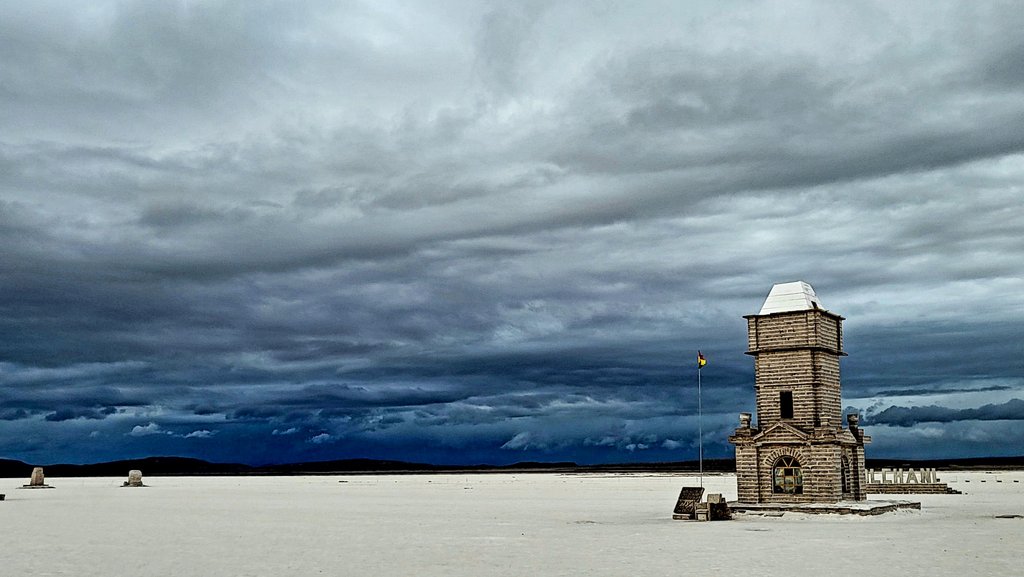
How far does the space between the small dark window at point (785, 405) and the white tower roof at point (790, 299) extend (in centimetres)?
404

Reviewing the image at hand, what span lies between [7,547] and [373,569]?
14.0 meters

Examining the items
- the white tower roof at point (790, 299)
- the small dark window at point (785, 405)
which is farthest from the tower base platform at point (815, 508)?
the white tower roof at point (790, 299)

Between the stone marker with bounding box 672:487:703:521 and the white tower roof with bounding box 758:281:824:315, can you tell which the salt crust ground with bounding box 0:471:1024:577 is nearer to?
the stone marker with bounding box 672:487:703:521

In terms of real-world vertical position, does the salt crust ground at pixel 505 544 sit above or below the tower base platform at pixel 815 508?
below

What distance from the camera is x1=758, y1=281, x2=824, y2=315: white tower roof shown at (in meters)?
48.8

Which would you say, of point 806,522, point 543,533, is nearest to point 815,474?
point 806,522

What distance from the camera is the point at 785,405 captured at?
4916 centimetres

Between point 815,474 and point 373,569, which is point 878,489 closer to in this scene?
point 815,474

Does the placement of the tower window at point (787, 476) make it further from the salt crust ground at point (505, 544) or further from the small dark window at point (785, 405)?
the salt crust ground at point (505, 544)

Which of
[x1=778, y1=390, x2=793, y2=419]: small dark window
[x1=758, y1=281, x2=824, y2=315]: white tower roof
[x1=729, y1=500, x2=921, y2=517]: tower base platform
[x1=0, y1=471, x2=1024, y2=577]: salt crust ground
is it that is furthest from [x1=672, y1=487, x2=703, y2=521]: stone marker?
[x1=758, y1=281, x2=824, y2=315]: white tower roof

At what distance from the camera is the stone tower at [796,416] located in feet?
155

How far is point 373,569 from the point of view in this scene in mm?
26828

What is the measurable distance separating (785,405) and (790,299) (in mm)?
5200

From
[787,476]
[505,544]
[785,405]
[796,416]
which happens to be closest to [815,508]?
[787,476]
